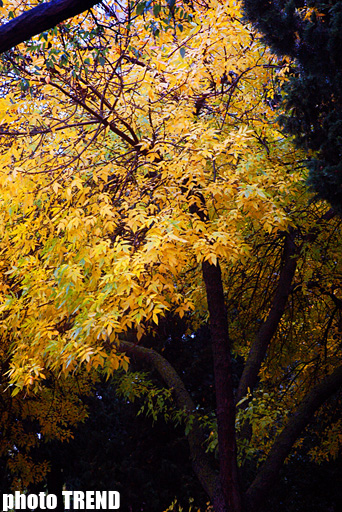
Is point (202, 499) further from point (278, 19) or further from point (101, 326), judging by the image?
point (278, 19)

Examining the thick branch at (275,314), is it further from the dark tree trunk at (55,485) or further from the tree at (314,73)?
the dark tree trunk at (55,485)

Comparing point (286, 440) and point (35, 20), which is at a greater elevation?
point (35, 20)

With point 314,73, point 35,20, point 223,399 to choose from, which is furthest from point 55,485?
point 35,20

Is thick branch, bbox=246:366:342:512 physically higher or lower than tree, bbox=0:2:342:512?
lower

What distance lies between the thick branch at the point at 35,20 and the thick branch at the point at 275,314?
200 inches

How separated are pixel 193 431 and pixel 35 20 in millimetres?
6432

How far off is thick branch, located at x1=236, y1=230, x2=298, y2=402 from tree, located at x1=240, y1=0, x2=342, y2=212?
2829 millimetres

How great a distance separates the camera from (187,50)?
573 centimetres

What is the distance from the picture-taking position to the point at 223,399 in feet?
21.9

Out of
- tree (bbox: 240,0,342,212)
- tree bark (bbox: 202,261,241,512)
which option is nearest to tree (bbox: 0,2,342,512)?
tree bark (bbox: 202,261,241,512)

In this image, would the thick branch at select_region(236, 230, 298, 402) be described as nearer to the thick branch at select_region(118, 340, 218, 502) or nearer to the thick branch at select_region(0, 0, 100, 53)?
the thick branch at select_region(118, 340, 218, 502)

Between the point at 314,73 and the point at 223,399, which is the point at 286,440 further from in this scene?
the point at 314,73

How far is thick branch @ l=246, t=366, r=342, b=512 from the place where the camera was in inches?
264

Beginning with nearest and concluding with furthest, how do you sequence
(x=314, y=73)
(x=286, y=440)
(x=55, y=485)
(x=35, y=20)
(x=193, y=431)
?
(x=35, y=20) < (x=314, y=73) < (x=286, y=440) < (x=193, y=431) < (x=55, y=485)
